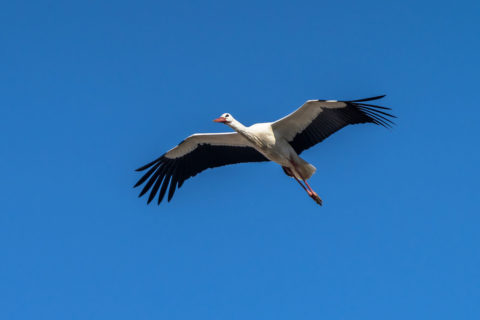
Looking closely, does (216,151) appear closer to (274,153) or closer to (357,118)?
(274,153)

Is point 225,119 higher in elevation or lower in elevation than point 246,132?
higher

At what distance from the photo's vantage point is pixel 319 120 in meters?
12.5

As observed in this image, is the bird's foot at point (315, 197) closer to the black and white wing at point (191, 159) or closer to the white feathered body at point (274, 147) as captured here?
the white feathered body at point (274, 147)

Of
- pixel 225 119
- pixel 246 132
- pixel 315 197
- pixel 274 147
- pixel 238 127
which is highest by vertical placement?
pixel 225 119

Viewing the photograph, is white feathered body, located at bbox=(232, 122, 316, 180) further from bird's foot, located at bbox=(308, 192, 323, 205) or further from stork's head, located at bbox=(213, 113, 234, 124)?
bird's foot, located at bbox=(308, 192, 323, 205)

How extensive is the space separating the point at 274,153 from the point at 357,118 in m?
1.59

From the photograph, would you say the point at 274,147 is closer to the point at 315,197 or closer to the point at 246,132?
the point at 246,132

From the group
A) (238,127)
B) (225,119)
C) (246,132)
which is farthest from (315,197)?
(225,119)

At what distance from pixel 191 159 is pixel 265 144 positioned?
1956 mm

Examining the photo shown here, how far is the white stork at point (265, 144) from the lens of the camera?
12180 mm

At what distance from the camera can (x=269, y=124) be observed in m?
12.5

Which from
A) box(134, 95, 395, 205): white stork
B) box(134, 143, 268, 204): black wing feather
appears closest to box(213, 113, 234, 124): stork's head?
box(134, 95, 395, 205): white stork

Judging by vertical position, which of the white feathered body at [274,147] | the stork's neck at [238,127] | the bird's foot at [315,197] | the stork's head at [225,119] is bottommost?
the bird's foot at [315,197]

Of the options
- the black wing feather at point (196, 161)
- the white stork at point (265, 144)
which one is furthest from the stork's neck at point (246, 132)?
the black wing feather at point (196, 161)
